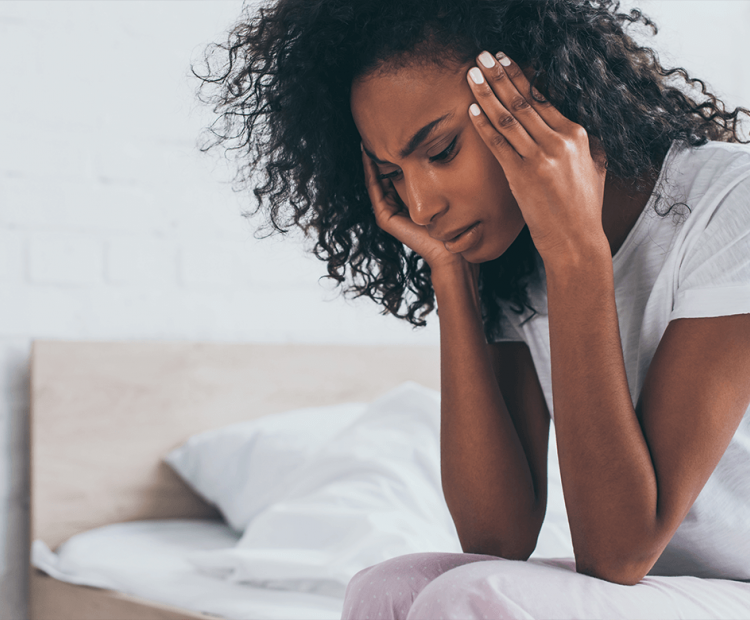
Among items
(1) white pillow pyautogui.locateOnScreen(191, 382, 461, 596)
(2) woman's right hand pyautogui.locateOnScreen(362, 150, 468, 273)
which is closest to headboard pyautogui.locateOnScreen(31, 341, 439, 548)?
(1) white pillow pyautogui.locateOnScreen(191, 382, 461, 596)

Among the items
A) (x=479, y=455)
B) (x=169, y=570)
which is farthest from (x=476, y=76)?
(x=169, y=570)

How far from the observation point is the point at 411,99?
73 centimetres

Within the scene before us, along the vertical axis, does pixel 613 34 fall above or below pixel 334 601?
above

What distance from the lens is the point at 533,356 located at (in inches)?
36.3

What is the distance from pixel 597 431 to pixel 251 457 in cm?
91

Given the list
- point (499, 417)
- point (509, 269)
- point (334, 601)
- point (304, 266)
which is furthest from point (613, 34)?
point (304, 266)

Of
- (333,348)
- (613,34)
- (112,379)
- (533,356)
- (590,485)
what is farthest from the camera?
(333,348)

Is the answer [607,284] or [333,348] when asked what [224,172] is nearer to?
[333,348]

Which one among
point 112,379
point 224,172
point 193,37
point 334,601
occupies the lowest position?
point 334,601

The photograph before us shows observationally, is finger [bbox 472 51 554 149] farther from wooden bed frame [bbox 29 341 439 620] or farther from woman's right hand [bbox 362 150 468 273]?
wooden bed frame [bbox 29 341 439 620]

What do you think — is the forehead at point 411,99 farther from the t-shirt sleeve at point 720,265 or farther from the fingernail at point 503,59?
the t-shirt sleeve at point 720,265

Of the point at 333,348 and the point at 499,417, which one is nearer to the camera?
the point at 499,417

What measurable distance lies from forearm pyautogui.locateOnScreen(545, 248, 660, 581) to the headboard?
1.03 metres

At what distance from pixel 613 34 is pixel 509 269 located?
0.98 feet
